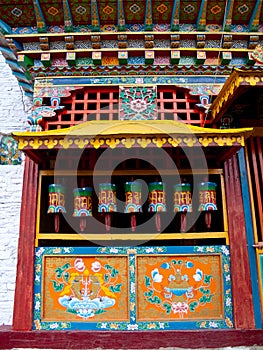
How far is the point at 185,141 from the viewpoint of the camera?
4043 millimetres

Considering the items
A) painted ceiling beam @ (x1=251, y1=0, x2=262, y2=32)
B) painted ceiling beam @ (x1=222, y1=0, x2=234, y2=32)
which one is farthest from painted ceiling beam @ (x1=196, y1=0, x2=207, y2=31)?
painted ceiling beam @ (x1=251, y1=0, x2=262, y2=32)

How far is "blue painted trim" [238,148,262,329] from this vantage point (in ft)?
13.9

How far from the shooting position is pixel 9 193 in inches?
237

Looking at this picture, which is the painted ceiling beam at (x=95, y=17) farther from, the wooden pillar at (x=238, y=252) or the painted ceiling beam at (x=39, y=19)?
the wooden pillar at (x=238, y=252)

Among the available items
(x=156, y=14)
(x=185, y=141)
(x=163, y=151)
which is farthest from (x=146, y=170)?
(x=156, y=14)

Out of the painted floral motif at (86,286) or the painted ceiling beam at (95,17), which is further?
the painted ceiling beam at (95,17)

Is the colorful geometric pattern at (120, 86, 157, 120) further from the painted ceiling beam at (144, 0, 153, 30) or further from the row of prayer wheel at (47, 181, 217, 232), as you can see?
the row of prayer wheel at (47, 181, 217, 232)

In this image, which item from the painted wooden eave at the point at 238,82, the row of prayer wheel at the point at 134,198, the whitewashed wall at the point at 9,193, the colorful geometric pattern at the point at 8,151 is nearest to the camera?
the painted wooden eave at the point at 238,82

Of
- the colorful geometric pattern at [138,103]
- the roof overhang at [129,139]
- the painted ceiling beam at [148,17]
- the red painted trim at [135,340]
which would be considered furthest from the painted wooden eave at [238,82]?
the red painted trim at [135,340]

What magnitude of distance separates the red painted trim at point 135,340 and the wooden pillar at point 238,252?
0.16 m

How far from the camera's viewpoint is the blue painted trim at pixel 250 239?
4.25m

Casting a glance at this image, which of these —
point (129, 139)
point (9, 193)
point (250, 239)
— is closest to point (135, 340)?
point (250, 239)

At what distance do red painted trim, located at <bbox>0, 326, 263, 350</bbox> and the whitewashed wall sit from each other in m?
1.54

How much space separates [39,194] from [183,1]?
2.97m
